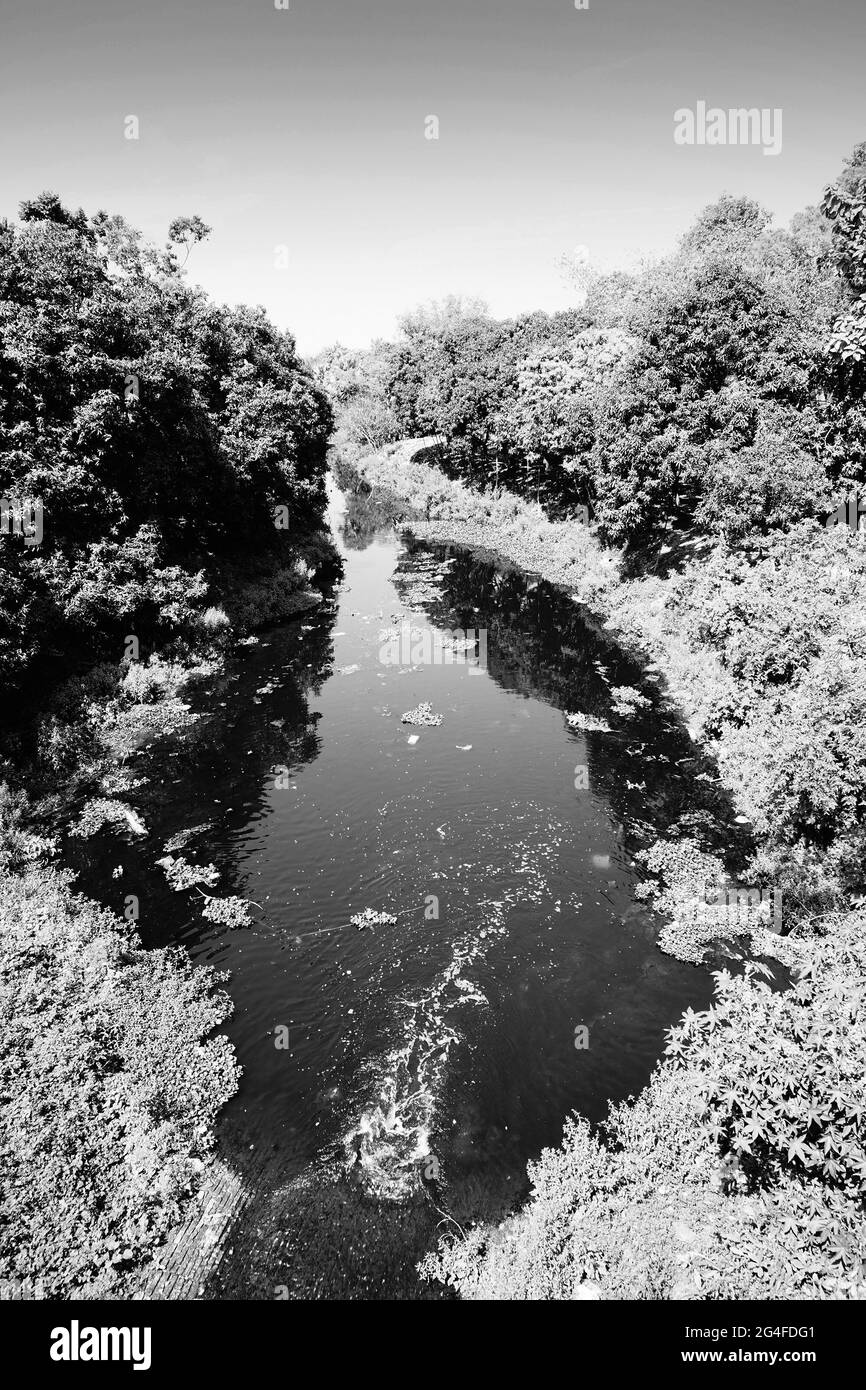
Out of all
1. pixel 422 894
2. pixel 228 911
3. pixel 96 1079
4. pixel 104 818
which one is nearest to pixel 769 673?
pixel 422 894

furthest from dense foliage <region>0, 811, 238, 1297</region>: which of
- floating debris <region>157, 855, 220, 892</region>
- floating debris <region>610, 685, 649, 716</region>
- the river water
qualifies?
floating debris <region>610, 685, 649, 716</region>

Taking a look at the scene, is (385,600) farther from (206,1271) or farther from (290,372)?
(206,1271)

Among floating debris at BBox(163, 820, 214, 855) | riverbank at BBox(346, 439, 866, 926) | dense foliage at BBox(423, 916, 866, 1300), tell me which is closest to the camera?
dense foliage at BBox(423, 916, 866, 1300)

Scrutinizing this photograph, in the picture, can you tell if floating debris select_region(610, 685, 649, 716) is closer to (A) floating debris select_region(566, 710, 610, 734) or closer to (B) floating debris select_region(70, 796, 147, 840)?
(A) floating debris select_region(566, 710, 610, 734)

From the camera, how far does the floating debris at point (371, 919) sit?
64.7 feet

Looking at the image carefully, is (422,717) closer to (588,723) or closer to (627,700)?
(588,723)

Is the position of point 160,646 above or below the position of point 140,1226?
above

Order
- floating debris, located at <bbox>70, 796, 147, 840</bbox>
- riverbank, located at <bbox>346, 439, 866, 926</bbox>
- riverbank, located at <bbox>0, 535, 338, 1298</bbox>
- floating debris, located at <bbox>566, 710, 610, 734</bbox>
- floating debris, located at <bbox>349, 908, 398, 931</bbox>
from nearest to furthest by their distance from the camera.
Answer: riverbank, located at <bbox>0, 535, 338, 1298</bbox>
riverbank, located at <bbox>346, 439, 866, 926</bbox>
floating debris, located at <bbox>349, 908, 398, 931</bbox>
floating debris, located at <bbox>70, 796, 147, 840</bbox>
floating debris, located at <bbox>566, 710, 610, 734</bbox>

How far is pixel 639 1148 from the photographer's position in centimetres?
1282

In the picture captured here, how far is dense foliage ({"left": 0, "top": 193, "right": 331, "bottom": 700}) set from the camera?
28.0m

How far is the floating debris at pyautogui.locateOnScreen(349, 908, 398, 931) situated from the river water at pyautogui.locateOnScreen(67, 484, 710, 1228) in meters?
0.16

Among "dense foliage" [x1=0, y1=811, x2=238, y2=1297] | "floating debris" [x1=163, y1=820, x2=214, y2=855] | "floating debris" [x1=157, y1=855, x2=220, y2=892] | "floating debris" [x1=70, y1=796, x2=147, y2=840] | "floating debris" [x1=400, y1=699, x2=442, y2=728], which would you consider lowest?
"dense foliage" [x1=0, y1=811, x2=238, y2=1297]
